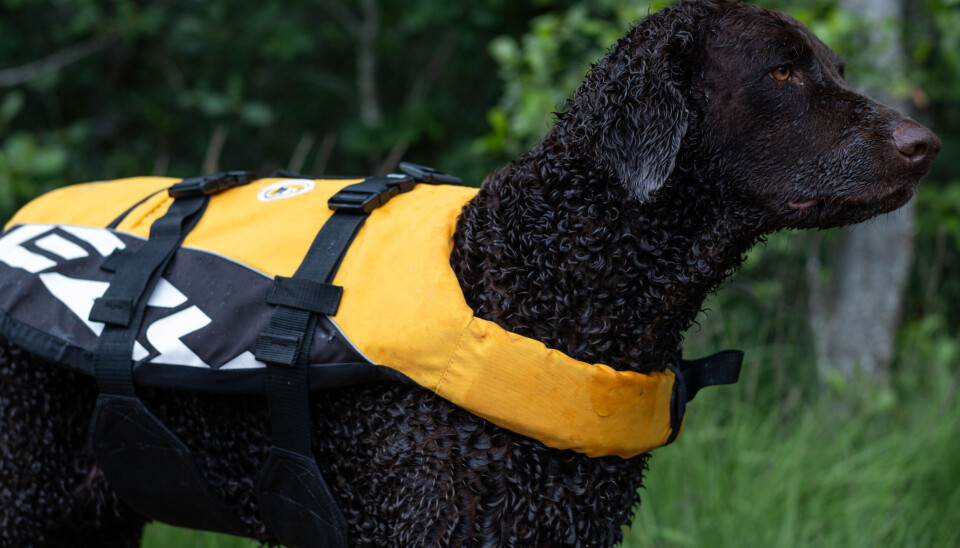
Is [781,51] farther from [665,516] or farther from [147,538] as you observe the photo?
[147,538]

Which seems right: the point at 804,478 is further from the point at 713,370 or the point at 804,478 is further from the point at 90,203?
the point at 90,203

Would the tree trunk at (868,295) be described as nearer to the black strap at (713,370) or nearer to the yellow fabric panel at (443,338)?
the black strap at (713,370)

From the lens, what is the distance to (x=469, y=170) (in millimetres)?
5367

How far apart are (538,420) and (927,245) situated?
178 inches

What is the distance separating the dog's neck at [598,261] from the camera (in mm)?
1568

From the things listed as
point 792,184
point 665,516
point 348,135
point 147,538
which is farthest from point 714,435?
point 348,135

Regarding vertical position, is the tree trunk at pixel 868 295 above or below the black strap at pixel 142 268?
below

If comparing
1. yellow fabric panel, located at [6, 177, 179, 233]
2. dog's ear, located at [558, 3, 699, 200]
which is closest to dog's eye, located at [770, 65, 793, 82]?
dog's ear, located at [558, 3, 699, 200]

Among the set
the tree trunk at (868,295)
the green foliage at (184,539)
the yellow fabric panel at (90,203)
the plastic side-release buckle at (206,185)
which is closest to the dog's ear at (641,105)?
the plastic side-release buckle at (206,185)

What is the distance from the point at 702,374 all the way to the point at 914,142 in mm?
643

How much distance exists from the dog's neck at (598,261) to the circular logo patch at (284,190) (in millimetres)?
548

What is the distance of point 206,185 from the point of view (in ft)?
6.45

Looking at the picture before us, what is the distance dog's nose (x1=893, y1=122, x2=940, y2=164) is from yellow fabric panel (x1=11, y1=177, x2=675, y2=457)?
647 millimetres

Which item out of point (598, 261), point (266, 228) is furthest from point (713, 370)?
point (266, 228)
